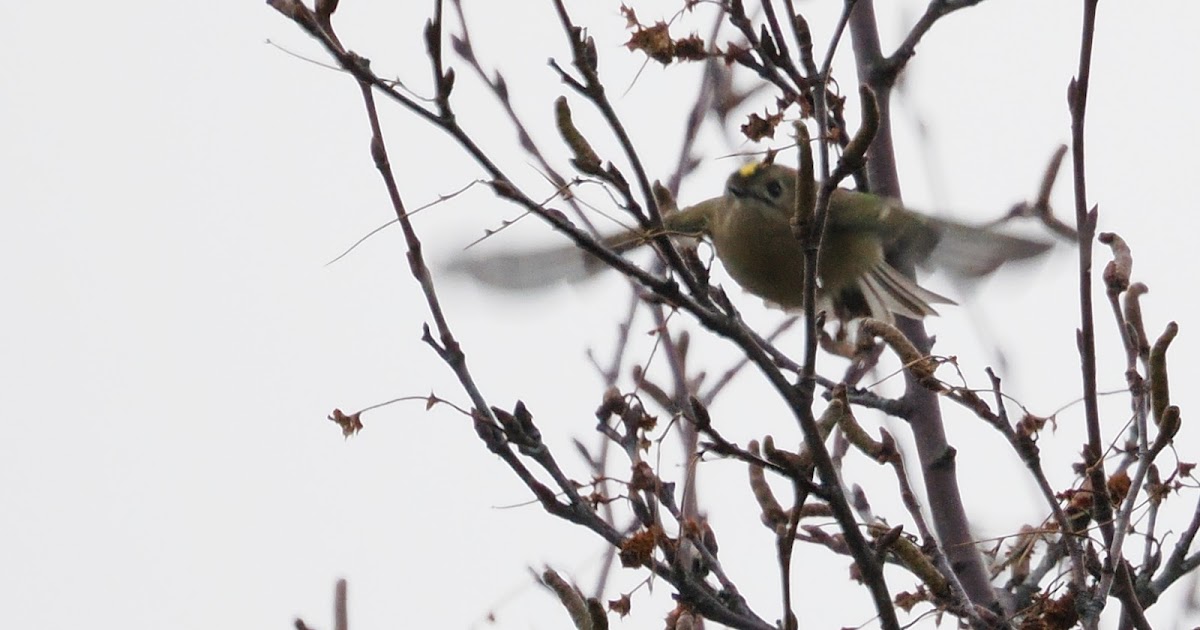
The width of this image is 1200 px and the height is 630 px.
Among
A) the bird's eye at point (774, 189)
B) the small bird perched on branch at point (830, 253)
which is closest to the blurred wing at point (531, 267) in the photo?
the small bird perched on branch at point (830, 253)

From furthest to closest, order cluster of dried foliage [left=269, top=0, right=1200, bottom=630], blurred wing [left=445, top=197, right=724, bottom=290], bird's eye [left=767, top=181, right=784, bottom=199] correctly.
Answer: bird's eye [left=767, top=181, right=784, bottom=199] < blurred wing [left=445, top=197, right=724, bottom=290] < cluster of dried foliage [left=269, top=0, right=1200, bottom=630]

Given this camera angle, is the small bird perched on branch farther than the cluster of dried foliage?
Yes

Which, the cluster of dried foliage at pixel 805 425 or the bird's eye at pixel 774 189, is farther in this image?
the bird's eye at pixel 774 189

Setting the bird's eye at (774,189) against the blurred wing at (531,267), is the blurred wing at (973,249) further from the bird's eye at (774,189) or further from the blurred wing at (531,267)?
the blurred wing at (531,267)

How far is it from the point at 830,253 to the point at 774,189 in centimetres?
26

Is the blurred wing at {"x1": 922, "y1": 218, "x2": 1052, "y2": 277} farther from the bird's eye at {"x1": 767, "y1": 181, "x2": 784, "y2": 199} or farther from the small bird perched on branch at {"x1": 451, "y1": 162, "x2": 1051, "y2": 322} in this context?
the bird's eye at {"x1": 767, "y1": 181, "x2": 784, "y2": 199}

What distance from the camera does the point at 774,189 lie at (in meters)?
3.77

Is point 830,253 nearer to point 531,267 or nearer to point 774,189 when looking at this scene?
point 774,189

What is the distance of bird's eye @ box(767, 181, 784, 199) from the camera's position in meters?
3.75

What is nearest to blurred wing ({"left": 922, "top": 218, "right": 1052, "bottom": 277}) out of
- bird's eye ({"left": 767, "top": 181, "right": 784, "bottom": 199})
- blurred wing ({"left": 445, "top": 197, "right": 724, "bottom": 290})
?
bird's eye ({"left": 767, "top": 181, "right": 784, "bottom": 199})

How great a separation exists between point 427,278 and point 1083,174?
909 mm

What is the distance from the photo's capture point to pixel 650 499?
7.00 feet

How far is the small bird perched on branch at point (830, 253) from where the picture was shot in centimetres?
321

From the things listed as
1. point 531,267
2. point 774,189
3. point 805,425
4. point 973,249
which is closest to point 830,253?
point 774,189
